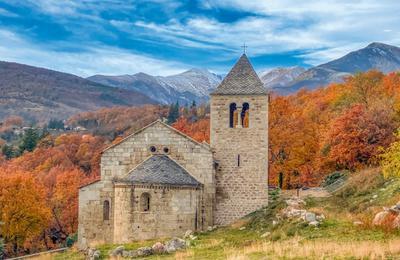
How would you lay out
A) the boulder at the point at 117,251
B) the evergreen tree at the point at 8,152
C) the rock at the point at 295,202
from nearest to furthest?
the boulder at the point at 117,251 < the rock at the point at 295,202 < the evergreen tree at the point at 8,152

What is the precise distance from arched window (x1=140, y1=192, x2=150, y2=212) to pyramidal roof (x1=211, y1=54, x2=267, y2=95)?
25.2ft

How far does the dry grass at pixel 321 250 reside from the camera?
50.9 ft

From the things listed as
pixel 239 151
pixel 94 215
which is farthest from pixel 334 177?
pixel 94 215

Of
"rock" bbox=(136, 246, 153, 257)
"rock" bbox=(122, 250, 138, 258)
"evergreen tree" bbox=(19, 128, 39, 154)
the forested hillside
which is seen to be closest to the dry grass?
"rock" bbox=(136, 246, 153, 257)

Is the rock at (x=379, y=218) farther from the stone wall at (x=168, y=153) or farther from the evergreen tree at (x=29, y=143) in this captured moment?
the evergreen tree at (x=29, y=143)

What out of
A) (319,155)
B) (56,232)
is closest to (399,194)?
(319,155)

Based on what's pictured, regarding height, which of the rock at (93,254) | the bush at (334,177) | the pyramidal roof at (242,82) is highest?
the pyramidal roof at (242,82)

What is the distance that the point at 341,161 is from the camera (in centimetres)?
3959

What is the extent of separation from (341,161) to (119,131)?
8959 centimetres

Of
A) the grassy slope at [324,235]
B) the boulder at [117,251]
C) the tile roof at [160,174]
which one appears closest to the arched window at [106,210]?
the grassy slope at [324,235]

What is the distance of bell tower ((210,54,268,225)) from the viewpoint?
3259 cm

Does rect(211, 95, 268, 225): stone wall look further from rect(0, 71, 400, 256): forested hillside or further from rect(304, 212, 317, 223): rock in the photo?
rect(304, 212, 317, 223): rock

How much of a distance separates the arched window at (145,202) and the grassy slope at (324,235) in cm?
353

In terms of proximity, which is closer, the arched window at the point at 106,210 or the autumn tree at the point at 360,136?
the arched window at the point at 106,210
